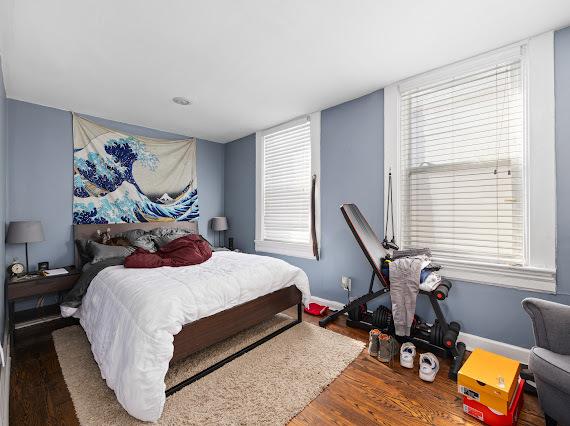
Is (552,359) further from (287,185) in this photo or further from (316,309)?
(287,185)

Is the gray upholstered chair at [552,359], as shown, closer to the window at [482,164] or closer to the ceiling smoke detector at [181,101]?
the window at [482,164]

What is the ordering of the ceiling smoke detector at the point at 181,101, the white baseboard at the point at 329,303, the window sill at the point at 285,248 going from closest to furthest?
the ceiling smoke detector at the point at 181,101 < the white baseboard at the point at 329,303 < the window sill at the point at 285,248

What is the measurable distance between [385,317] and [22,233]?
150 inches

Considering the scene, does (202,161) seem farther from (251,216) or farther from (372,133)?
(372,133)

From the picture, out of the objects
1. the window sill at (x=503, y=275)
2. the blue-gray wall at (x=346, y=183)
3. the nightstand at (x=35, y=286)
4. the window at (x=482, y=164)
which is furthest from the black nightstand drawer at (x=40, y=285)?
the window sill at (x=503, y=275)

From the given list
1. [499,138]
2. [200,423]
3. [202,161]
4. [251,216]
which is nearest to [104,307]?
[200,423]

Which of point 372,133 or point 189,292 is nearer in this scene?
point 189,292

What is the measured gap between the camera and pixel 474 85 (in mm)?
2393

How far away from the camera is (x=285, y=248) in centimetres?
397

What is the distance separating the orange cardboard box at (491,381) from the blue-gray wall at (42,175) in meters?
4.25

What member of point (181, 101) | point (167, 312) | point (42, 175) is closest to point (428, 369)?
point (167, 312)

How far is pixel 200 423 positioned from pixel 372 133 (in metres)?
3.01

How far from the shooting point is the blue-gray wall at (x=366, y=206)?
197 cm

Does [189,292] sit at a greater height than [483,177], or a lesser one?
lesser
